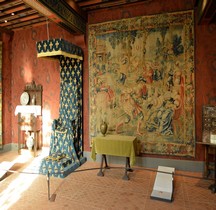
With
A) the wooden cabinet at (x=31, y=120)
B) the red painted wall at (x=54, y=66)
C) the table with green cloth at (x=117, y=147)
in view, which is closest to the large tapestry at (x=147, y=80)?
the red painted wall at (x=54, y=66)

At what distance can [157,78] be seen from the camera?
4.75 m

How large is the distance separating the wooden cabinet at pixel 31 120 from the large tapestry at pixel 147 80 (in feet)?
6.38

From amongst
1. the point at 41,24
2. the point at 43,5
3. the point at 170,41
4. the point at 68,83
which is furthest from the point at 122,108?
the point at 41,24

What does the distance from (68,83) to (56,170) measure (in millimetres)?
2367

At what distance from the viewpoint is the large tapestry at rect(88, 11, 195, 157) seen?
4.55m

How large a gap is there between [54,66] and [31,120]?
194 centimetres

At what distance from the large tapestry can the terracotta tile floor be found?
1011 mm

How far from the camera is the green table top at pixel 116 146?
4156 millimetres

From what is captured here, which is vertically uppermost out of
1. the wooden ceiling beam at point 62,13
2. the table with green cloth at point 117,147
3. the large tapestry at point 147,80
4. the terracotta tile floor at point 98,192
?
the wooden ceiling beam at point 62,13

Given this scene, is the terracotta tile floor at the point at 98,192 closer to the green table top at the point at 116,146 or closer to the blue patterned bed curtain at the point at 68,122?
the blue patterned bed curtain at the point at 68,122

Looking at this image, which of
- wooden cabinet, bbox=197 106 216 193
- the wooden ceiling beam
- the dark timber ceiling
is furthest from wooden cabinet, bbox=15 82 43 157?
wooden cabinet, bbox=197 106 216 193

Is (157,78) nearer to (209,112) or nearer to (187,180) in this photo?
(209,112)

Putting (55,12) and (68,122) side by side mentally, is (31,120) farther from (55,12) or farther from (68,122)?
(55,12)

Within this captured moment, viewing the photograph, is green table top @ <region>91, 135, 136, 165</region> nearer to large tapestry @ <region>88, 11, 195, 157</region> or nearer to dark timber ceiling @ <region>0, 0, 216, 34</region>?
large tapestry @ <region>88, 11, 195, 157</region>
